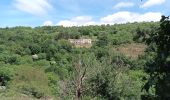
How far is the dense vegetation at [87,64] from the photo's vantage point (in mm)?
5273

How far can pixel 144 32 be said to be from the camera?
541 centimetres

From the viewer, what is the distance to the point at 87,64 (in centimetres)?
2866

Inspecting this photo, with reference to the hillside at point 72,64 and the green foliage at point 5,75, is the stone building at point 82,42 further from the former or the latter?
the green foliage at point 5,75

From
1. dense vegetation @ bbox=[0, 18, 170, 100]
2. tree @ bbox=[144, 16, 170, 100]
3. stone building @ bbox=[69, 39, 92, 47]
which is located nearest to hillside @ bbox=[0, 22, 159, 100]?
dense vegetation @ bbox=[0, 18, 170, 100]

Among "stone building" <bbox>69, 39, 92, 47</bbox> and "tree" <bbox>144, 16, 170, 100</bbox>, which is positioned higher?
"tree" <bbox>144, 16, 170, 100</bbox>

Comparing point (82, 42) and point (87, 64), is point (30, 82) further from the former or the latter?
point (82, 42)

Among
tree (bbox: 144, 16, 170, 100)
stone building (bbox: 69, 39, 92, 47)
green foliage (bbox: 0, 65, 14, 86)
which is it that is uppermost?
tree (bbox: 144, 16, 170, 100)

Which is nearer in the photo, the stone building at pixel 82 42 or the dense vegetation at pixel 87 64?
the dense vegetation at pixel 87 64

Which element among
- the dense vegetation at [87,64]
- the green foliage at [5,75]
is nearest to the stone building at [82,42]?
the dense vegetation at [87,64]

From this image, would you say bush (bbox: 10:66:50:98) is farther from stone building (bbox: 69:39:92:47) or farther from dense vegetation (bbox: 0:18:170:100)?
stone building (bbox: 69:39:92:47)

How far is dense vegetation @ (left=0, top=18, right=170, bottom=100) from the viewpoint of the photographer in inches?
208

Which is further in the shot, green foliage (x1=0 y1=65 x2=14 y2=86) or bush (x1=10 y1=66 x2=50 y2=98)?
green foliage (x1=0 y1=65 x2=14 y2=86)

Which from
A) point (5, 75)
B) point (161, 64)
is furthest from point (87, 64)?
point (5, 75)

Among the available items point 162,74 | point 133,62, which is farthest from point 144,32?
point 133,62
